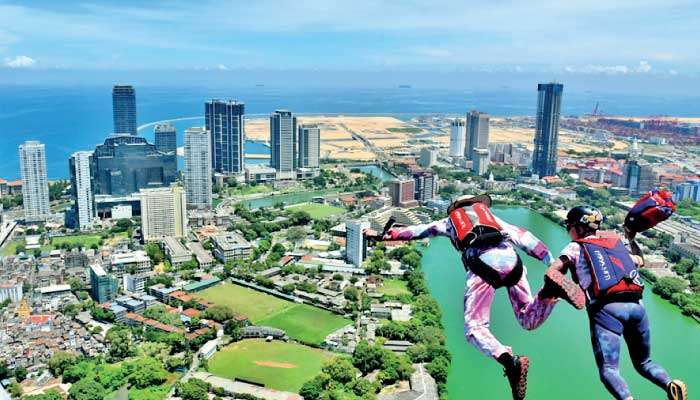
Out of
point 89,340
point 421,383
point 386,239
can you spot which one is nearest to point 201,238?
point 89,340

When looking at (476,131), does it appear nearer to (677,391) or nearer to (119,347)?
(119,347)

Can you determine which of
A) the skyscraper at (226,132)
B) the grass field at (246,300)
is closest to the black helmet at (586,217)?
the grass field at (246,300)

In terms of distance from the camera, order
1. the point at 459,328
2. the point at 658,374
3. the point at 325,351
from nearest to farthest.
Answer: the point at 658,374 → the point at 325,351 → the point at 459,328

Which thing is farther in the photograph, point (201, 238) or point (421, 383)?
point (201, 238)

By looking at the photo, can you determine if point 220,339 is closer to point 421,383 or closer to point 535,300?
point 421,383

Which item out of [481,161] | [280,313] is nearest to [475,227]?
[280,313]

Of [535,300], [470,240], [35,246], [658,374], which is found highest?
[470,240]

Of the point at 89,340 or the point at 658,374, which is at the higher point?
the point at 658,374
